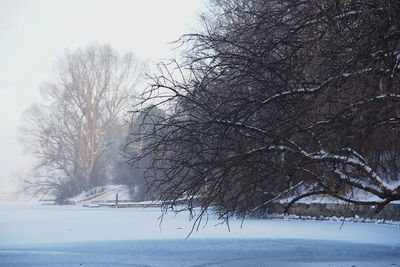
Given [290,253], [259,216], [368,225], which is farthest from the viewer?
[259,216]

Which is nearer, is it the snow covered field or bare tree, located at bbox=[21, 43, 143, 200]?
the snow covered field

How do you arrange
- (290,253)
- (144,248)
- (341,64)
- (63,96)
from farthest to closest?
1. (63,96)
2. (144,248)
3. (290,253)
4. (341,64)

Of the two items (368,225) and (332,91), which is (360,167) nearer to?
(332,91)

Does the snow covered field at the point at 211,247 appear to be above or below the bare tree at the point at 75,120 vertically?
below

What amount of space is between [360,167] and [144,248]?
19.1 ft

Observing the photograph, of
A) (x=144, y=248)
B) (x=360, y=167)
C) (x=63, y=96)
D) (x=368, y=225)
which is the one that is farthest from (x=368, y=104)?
(x=63, y=96)

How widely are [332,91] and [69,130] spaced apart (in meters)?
41.7

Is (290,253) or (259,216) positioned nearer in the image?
(290,253)

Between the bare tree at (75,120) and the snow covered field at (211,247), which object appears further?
the bare tree at (75,120)

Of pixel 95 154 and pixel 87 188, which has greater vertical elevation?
pixel 95 154

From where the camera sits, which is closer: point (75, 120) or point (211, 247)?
point (211, 247)

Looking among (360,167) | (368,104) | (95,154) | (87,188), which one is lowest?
(360,167)

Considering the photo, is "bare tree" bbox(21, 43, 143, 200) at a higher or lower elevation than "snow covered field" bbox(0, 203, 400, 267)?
higher

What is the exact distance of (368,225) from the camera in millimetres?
13820
